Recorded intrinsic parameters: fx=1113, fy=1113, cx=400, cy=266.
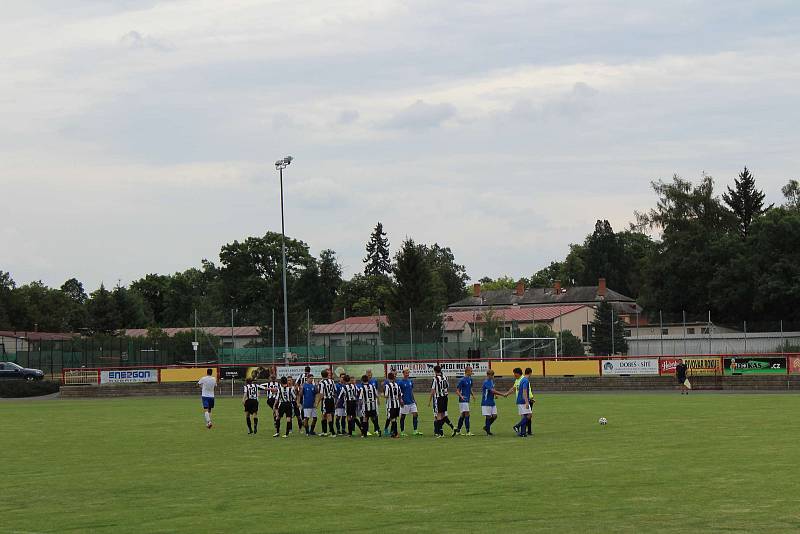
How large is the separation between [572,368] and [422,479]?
39816mm

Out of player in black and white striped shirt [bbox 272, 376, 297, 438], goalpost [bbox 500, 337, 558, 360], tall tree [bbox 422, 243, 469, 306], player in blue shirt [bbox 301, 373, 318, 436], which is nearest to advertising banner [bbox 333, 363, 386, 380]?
goalpost [bbox 500, 337, 558, 360]

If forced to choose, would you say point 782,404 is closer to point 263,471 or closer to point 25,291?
→ point 263,471

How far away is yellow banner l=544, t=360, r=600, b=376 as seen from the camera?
57.4m

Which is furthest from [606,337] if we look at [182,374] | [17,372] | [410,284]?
[17,372]

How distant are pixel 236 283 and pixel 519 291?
137 ft

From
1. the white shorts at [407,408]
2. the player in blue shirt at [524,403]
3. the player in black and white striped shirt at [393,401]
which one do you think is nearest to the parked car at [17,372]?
the white shorts at [407,408]

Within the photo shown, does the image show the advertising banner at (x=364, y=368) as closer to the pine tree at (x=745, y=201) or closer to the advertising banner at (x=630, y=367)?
the advertising banner at (x=630, y=367)

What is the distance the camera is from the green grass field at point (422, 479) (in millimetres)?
14469

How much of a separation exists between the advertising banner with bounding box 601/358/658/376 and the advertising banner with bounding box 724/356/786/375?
359 centimetres

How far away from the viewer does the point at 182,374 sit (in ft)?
207

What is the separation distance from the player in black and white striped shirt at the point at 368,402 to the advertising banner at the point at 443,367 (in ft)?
94.2

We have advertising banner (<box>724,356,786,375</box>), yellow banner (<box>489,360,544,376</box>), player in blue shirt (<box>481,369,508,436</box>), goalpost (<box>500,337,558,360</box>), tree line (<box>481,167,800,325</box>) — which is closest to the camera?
player in blue shirt (<box>481,369,508,436</box>)

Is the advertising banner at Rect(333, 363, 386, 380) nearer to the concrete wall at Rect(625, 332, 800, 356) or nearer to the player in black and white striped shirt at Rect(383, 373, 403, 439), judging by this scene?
the concrete wall at Rect(625, 332, 800, 356)

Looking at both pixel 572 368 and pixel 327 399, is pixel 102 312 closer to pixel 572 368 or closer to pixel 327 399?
pixel 572 368
